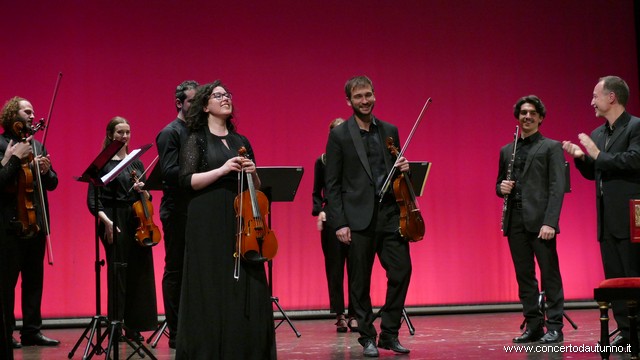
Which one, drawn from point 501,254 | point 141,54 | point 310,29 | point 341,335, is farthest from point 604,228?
point 141,54

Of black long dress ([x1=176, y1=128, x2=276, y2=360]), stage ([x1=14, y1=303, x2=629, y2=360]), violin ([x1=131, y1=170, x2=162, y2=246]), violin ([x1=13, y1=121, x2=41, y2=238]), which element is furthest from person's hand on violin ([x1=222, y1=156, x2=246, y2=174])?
violin ([x1=13, y1=121, x2=41, y2=238])

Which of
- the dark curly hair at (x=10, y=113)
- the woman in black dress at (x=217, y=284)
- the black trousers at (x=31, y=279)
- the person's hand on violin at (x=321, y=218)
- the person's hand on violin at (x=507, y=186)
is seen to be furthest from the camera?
the person's hand on violin at (x=321, y=218)

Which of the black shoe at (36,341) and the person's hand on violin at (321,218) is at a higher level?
the person's hand on violin at (321,218)

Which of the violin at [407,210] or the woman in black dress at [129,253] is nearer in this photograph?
the violin at [407,210]

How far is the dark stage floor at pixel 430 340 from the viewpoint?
4840 mm

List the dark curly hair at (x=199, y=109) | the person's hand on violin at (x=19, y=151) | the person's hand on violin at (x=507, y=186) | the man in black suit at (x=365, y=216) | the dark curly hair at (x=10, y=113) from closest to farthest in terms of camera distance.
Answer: the dark curly hair at (x=199, y=109) → the man in black suit at (x=365, y=216) → the person's hand on violin at (x=19, y=151) → the person's hand on violin at (x=507, y=186) → the dark curly hair at (x=10, y=113)

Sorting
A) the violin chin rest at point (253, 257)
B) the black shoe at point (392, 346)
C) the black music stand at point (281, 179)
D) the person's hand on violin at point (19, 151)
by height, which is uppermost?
the person's hand on violin at point (19, 151)

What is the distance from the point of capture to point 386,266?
15.9ft

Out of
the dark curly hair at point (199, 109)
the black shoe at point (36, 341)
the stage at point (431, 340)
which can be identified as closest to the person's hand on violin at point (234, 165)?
the dark curly hair at point (199, 109)

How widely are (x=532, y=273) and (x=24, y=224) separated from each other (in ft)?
10.6

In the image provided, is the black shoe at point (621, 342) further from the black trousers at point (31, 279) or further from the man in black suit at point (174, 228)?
the black trousers at point (31, 279)

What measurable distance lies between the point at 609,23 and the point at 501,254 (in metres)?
2.56

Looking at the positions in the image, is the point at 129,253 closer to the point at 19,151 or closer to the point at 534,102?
the point at 19,151

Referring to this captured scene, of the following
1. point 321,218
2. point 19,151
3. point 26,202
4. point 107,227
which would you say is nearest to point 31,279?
point 107,227
